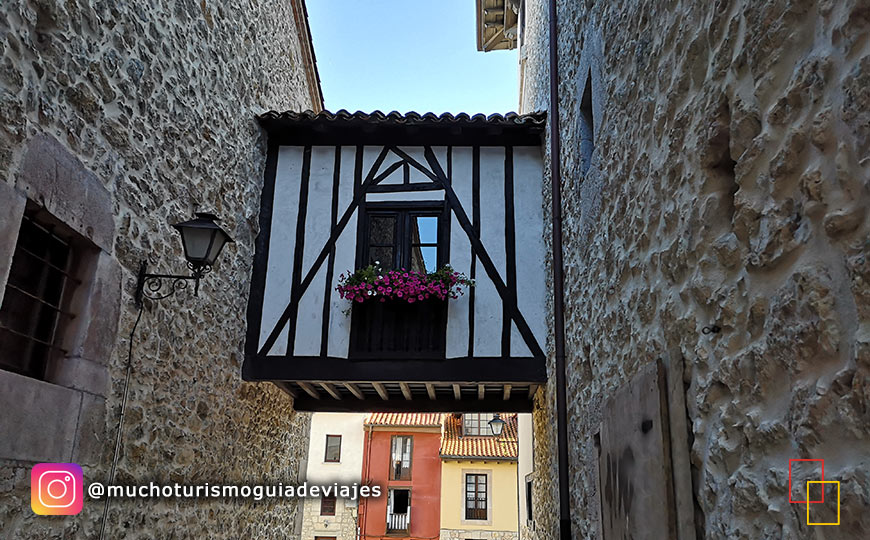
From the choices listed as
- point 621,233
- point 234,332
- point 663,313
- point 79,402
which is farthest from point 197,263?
point 663,313

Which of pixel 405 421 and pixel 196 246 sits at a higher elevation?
pixel 405 421

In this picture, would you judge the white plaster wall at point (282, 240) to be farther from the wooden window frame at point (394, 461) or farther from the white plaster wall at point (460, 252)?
the wooden window frame at point (394, 461)

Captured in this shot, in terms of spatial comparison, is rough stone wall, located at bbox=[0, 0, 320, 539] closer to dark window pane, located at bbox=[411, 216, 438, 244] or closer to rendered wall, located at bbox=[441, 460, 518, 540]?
dark window pane, located at bbox=[411, 216, 438, 244]

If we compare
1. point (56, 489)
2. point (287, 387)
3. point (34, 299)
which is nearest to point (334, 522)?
point (287, 387)

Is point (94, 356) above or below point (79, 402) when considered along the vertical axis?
above

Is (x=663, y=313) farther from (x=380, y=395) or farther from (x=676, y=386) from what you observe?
(x=380, y=395)

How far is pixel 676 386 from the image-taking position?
2.06 meters

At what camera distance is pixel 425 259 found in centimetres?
589

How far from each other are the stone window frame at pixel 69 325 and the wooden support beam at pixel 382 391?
2.84 metres

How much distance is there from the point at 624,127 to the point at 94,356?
116 inches

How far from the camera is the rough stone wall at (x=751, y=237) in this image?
3.93 ft

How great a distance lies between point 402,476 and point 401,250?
518 inches

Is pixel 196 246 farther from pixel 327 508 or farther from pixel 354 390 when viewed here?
pixel 327 508

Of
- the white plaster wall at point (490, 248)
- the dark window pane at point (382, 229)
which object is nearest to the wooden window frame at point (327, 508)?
the dark window pane at point (382, 229)
